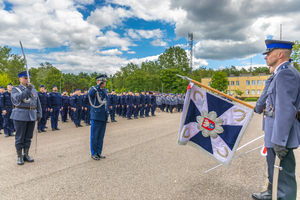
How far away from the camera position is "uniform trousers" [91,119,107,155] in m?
4.85

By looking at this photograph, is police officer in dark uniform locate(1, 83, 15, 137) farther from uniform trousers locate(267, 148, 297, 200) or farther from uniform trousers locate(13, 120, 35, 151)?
uniform trousers locate(267, 148, 297, 200)

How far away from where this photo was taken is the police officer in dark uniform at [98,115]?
4.92 meters

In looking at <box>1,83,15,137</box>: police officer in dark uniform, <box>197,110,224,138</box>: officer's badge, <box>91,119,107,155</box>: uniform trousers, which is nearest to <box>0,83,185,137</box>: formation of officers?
<box>1,83,15,137</box>: police officer in dark uniform

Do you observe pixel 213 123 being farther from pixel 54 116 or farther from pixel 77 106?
pixel 77 106

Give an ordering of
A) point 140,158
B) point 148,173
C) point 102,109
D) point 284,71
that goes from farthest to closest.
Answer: point 102,109
point 140,158
point 148,173
point 284,71

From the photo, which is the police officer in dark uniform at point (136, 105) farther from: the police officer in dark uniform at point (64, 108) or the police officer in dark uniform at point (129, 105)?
the police officer in dark uniform at point (64, 108)

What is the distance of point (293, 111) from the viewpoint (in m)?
Answer: 2.08

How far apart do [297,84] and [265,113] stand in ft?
1.84

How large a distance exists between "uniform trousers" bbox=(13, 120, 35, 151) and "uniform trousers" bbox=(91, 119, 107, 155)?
62.0 inches

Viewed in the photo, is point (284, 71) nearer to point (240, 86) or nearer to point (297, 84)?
point (297, 84)

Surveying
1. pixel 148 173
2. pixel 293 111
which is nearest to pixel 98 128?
pixel 148 173

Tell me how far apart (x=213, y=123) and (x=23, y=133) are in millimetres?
4573

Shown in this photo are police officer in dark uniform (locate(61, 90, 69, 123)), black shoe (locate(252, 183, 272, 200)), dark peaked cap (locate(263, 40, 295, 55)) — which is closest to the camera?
dark peaked cap (locate(263, 40, 295, 55))

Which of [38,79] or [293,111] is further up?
[38,79]
